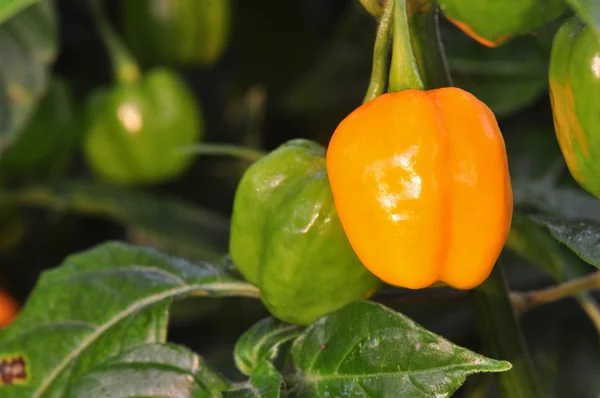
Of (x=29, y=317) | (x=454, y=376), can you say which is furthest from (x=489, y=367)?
(x=29, y=317)

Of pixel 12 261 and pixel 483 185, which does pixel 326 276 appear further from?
pixel 12 261

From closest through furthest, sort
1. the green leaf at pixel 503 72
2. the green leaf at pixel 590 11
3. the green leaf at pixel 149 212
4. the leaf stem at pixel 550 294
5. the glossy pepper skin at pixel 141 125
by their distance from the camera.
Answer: the green leaf at pixel 590 11, the leaf stem at pixel 550 294, the green leaf at pixel 503 72, the green leaf at pixel 149 212, the glossy pepper skin at pixel 141 125

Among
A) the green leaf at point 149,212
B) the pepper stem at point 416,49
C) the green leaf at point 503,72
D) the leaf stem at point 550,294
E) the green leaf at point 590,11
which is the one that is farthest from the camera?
the green leaf at point 149,212

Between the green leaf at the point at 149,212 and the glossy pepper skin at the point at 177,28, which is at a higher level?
the glossy pepper skin at the point at 177,28

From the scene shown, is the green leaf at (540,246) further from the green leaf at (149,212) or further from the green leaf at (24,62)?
the green leaf at (24,62)

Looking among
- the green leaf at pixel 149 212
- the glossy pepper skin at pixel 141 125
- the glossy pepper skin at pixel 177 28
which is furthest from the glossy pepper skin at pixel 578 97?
the glossy pepper skin at pixel 177 28

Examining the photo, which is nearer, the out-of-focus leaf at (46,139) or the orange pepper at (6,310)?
the orange pepper at (6,310)

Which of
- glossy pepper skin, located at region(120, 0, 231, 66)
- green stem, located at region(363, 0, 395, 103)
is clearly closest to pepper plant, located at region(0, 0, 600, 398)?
green stem, located at region(363, 0, 395, 103)
